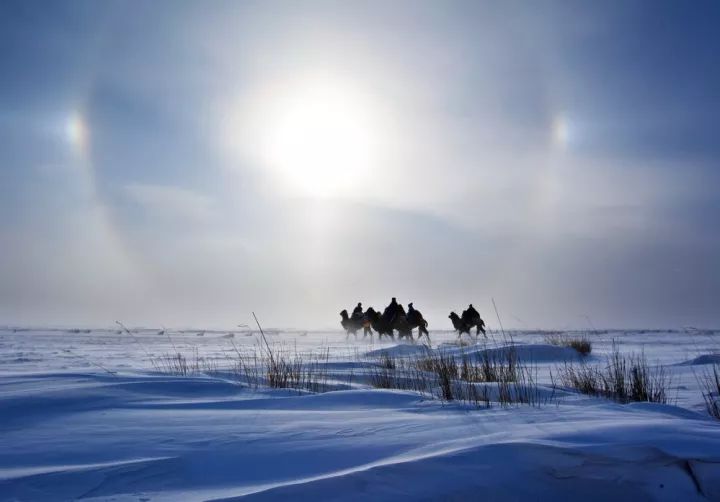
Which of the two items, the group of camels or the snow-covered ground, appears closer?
the snow-covered ground

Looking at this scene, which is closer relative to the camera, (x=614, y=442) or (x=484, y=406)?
(x=614, y=442)

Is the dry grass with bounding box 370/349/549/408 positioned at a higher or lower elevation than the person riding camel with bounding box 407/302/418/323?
lower

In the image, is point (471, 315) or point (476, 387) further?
point (471, 315)

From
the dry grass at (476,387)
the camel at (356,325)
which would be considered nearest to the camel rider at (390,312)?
the camel at (356,325)

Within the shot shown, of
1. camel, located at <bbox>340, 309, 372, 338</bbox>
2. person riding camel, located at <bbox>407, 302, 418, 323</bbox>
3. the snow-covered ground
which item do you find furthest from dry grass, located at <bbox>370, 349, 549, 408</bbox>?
camel, located at <bbox>340, 309, 372, 338</bbox>

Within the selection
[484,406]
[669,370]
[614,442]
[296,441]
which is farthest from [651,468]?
[669,370]

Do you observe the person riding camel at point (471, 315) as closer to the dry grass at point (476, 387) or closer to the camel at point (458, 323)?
the camel at point (458, 323)

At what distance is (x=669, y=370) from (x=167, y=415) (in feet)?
25.1

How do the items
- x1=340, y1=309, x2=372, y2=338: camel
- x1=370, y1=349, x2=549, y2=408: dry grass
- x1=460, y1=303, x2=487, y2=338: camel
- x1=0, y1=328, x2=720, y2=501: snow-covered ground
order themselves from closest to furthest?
x1=0, y1=328, x2=720, y2=501: snow-covered ground < x1=370, y1=349, x2=549, y2=408: dry grass < x1=460, y1=303, x2=487, y2=338: camel < x1=340, y1=309, x2=372, y2=338: camel

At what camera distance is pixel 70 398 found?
3.73 m

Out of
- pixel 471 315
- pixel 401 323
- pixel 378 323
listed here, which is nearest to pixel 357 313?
pixel 378 323

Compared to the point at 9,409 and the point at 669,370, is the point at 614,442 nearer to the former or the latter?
the point at 9,409

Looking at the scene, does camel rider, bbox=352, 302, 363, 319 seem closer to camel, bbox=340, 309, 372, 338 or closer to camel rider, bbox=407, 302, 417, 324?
camel, bbox=340, 309, 372, 338

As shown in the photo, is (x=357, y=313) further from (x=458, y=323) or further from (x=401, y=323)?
(x=458, y=323)
